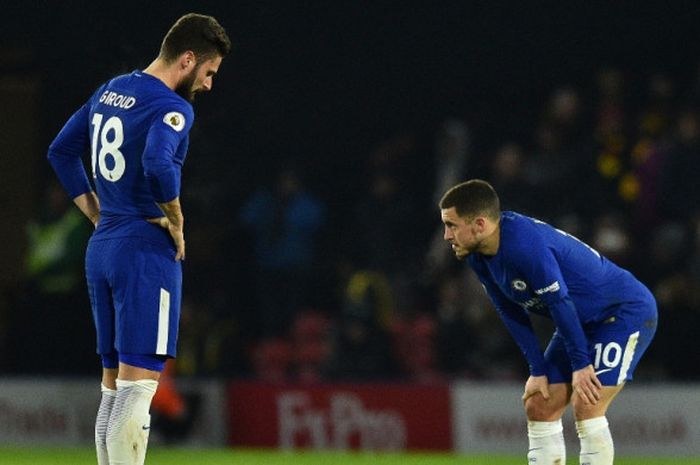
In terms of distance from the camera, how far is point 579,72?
41.7 feet

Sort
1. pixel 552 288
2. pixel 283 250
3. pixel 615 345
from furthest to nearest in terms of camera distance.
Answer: pixel 283 250 → pixel 615 345 → pixel 552 288

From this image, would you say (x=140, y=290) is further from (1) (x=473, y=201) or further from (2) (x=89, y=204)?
(1) (x=473, y=201)

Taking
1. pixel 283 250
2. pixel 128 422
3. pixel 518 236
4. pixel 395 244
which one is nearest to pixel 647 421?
pixel 395 244

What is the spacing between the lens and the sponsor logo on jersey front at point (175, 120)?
5.32m

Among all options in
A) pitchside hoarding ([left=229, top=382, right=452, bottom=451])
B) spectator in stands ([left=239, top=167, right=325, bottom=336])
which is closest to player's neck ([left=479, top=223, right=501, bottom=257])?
pitchside hoarding ([left=229, top=382, right=452, bottom=451])

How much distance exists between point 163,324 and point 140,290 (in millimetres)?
153

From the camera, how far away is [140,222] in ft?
17.9

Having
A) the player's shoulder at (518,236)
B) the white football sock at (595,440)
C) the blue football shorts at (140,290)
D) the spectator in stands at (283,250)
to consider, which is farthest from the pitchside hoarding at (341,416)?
the blue football shorts at (140,290)

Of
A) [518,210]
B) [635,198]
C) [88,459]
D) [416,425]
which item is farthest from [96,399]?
[635,198]

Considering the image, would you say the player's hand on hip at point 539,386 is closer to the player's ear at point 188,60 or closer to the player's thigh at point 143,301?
the player's thigh at point 143,301

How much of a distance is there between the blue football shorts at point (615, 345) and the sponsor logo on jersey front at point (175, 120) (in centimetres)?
208

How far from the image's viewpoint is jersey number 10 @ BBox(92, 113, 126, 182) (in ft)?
17.7

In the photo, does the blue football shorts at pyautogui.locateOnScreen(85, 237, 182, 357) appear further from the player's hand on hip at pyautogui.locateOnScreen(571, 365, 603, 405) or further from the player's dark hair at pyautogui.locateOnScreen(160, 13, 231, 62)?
the player's hand on hip at pyautogui.locateOnScreen(571, 365, 603, 405)

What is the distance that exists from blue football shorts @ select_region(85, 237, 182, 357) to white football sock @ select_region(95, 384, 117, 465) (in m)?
0.24
